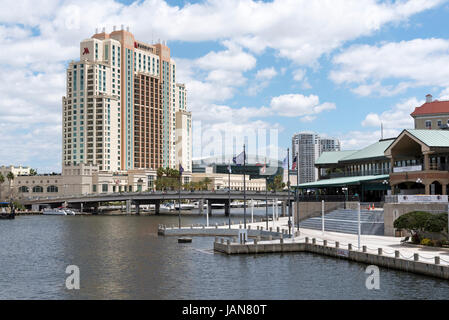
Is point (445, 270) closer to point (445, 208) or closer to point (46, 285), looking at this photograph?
point (445, 208)

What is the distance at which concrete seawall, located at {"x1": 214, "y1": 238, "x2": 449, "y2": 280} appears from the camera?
42.6 m

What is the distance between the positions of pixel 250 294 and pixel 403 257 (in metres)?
16.6

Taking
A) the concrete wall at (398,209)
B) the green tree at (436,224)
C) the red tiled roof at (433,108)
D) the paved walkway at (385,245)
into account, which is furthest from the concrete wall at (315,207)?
the red tiled roof at (433,108)

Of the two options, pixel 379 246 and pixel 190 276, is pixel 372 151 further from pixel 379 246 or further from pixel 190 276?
pixel 190 276

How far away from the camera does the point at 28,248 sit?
71.6 metres

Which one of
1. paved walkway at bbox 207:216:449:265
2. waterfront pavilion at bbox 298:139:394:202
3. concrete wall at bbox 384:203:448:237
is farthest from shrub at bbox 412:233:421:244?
waterfront pavilion at bbox 298:139:394:202

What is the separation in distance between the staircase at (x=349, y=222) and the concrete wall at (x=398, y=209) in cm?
227

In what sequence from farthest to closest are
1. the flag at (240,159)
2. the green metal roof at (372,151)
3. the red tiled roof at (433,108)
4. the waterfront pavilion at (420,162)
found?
1. the red tiled roof at (433,108)
2. the green metal roof at (372,151)
3. the waterfront pavilion at (420,162)
4. the flag at (240,159)

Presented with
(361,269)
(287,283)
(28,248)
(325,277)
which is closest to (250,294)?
(287,283)

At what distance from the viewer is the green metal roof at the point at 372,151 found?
3917 inches

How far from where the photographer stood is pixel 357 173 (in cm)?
10462

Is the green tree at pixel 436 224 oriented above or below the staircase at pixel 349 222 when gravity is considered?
above

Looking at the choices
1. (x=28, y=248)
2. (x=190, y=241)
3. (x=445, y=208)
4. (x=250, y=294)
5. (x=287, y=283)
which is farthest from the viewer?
(x=190, y=241)

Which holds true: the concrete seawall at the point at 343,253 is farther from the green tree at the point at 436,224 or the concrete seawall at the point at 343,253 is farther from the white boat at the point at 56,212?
the white boat at the point at 56,212
